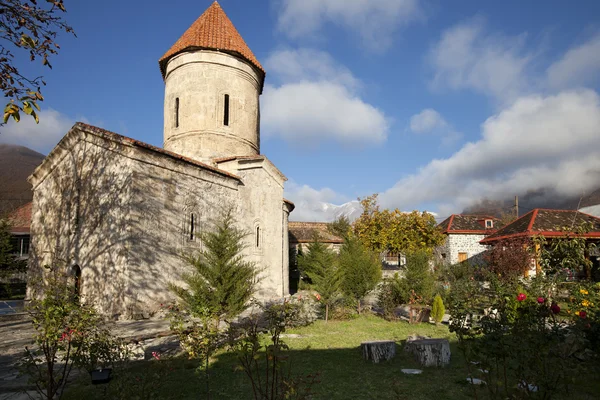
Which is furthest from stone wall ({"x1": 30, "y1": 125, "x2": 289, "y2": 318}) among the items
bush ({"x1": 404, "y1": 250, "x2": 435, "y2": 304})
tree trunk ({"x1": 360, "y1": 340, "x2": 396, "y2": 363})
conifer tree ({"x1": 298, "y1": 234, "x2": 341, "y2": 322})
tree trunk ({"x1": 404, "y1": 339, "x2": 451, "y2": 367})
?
tree trunk ({"x1": 404, "y1": 339, "x2": 451, "y2": 367})

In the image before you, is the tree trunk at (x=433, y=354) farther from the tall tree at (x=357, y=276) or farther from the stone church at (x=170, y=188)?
the stone church at (x=170, y=188)

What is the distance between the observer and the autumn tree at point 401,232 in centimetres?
2633

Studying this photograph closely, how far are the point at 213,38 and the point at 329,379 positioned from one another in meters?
15.2

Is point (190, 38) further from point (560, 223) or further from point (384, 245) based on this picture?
point (560, 223)

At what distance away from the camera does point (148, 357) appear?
6.29 m

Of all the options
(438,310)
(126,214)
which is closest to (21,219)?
(126,214)

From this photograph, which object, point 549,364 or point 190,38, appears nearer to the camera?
point 549,364

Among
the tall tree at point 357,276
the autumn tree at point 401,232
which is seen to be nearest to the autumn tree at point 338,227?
the autumn tree at point 401,232

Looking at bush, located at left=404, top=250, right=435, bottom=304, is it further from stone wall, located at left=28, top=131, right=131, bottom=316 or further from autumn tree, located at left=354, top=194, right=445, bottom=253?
autumn tree, located at left=354, top=194, right=445, bottom=253

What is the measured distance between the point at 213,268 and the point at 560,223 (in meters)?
21.3

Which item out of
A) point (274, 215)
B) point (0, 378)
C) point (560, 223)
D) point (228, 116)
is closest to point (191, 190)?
point (274, 215)

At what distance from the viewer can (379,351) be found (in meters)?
6.20

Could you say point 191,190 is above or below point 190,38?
below

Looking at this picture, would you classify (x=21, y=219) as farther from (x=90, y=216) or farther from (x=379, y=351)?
(x=379, y=351)
